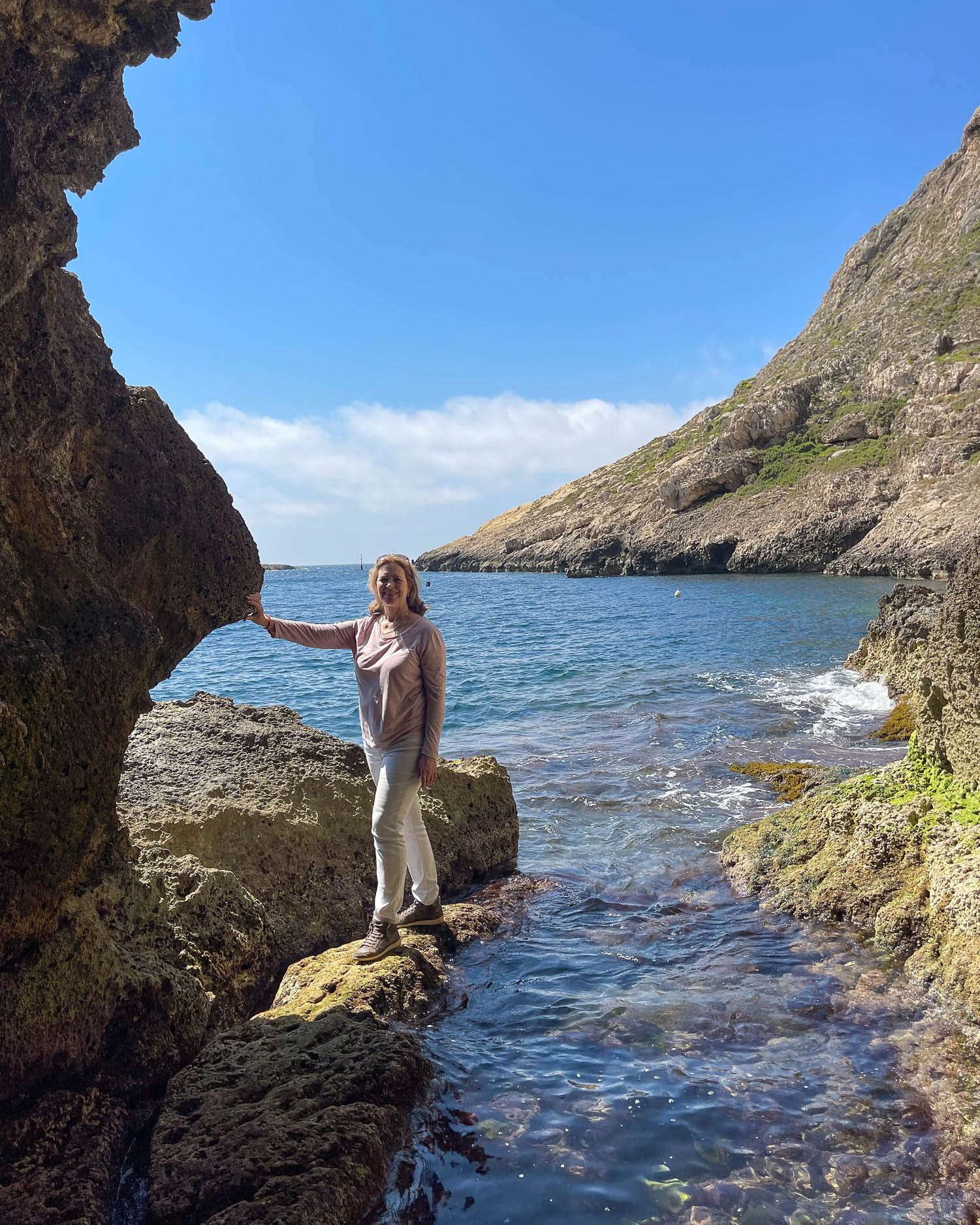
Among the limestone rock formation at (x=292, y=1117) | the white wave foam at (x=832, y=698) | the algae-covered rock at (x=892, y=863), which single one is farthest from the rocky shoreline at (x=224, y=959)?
the white wave foam at (x=832, y=698)

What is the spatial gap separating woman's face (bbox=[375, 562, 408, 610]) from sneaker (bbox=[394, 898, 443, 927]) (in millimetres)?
2245

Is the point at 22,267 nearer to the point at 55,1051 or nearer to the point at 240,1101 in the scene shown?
the point at 55,1051

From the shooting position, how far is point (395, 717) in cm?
536

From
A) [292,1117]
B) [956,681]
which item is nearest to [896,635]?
[956,681]

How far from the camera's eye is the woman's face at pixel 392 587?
5.47m

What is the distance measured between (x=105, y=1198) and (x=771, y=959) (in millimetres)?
4470

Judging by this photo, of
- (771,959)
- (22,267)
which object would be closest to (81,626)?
(22,267)

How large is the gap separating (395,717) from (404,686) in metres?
0.22

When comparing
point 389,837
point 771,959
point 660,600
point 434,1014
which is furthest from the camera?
point 660,600

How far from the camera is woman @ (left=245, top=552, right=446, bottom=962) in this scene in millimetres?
5328

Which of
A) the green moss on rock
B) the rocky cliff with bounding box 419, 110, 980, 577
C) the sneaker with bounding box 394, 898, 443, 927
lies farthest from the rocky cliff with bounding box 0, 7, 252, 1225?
the rocky cliff with bounding box 419, 110, 980, 577

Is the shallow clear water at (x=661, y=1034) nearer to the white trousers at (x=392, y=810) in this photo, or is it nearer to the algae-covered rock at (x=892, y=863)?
the algae-covered rock at (x=892, y=863)

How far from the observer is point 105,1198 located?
2986 millimetres

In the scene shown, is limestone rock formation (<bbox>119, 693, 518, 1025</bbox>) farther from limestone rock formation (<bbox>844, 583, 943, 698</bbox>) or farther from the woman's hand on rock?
limestone rock formation (<bbox>844, 583, 943, 698</bbox>)
